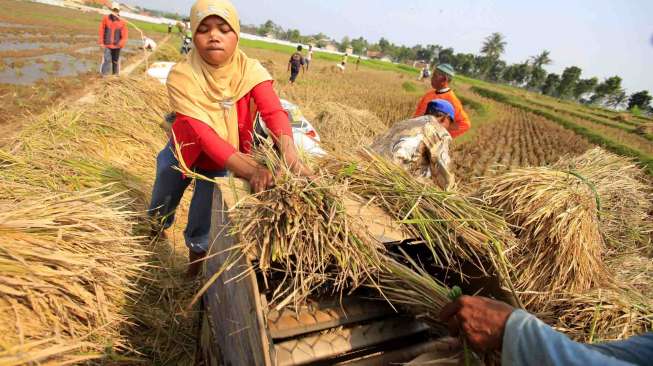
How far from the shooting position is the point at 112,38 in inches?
350

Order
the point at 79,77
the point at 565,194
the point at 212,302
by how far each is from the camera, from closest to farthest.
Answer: the point at 212,302 → the point at 565,194 → the point at 79,77

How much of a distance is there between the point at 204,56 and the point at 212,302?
131 centimetres

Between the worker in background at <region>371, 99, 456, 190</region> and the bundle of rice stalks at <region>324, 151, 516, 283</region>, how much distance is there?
2.20 ft

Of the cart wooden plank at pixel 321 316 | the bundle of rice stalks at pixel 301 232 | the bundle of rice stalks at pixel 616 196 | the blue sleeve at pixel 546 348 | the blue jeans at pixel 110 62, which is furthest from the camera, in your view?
the blue jeans at pixel 110 62

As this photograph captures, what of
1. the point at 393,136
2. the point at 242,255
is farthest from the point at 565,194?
the point at 242,255

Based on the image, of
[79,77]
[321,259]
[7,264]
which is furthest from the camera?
[79,77]

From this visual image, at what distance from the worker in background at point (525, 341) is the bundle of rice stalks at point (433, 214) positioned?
0.34m

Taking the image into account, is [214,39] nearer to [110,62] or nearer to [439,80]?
[439,80]

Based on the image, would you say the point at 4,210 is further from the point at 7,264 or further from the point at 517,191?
the point at 517,191

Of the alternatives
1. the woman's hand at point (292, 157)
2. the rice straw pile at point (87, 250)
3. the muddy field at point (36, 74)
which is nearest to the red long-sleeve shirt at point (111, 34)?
the muddy field at point (36, 74)

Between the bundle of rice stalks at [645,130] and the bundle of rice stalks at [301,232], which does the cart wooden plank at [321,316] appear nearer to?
the bundle of rice stalks at [301,232]

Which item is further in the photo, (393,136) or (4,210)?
(393,136)

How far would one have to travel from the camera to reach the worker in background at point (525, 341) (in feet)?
3.28

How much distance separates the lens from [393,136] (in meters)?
2.84
